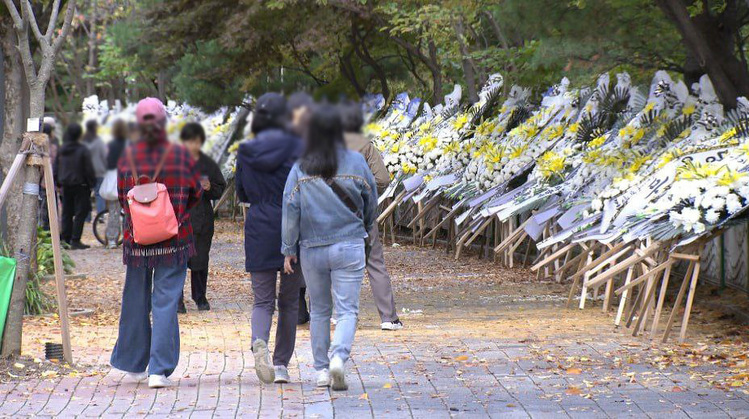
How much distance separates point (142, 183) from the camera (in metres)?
7.12

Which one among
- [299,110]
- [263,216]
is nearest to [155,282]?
[263,216]

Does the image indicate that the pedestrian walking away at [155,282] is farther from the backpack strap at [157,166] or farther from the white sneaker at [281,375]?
the white sneaker at [281,375]

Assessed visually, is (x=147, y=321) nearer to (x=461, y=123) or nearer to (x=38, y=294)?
(x=38, y=294)

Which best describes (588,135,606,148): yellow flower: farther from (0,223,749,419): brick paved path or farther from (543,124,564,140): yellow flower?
(0,223,749,419): brick paved path

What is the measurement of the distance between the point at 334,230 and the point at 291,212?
0.27 metres

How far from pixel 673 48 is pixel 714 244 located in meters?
2.11

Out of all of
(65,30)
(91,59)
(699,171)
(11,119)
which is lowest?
(699,171)

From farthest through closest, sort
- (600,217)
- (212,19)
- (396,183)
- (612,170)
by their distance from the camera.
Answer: (212,19) < (396,183) < (612,170) < (600,217)

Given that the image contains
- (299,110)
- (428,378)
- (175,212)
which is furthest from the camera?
(428,378)

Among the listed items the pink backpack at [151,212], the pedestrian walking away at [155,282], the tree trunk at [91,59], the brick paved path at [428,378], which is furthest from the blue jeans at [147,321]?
the tree trunk at [91,59]

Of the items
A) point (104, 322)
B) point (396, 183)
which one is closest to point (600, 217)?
point (104, 322)

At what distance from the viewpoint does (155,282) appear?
294 inches

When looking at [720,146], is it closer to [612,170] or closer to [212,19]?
[612,170]

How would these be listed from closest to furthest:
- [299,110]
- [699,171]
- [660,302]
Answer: [299,110]
[699,171]
[660,302]
